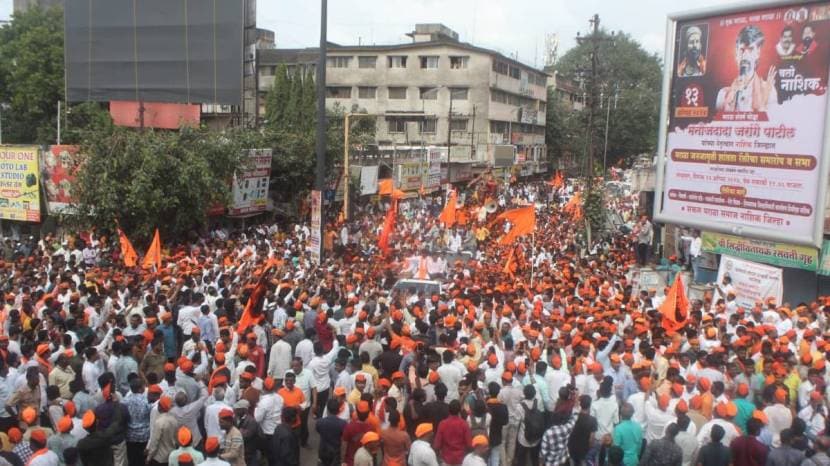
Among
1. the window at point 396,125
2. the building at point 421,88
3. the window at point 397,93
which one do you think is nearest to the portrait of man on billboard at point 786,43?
the building at point 421,88

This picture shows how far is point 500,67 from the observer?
4997 centimetres

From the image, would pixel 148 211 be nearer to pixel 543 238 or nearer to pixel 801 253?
pixel 543 238

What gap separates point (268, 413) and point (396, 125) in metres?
41.8

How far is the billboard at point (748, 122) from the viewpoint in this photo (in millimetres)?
9281

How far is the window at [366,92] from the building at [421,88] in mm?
64

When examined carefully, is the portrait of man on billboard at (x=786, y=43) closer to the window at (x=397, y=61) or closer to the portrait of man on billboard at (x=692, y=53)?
the portrait of man on billboard at (x=692, y=53)

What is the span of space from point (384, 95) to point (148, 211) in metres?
30.6

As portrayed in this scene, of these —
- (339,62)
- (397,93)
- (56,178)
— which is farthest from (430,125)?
(56,178)

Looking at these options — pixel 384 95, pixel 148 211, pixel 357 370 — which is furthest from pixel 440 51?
pixel 357 370

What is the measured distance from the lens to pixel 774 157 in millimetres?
9742

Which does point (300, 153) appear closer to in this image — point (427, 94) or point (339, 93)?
point (427, 94)

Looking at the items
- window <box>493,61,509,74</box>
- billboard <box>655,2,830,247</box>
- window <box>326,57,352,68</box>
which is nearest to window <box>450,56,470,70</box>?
window <box>493,61,509,74</box>

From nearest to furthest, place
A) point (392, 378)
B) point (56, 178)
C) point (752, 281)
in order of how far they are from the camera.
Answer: point (392, 378) → point (752, 281) → point (56, 178)

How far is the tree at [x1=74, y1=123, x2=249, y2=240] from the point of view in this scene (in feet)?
59.2
